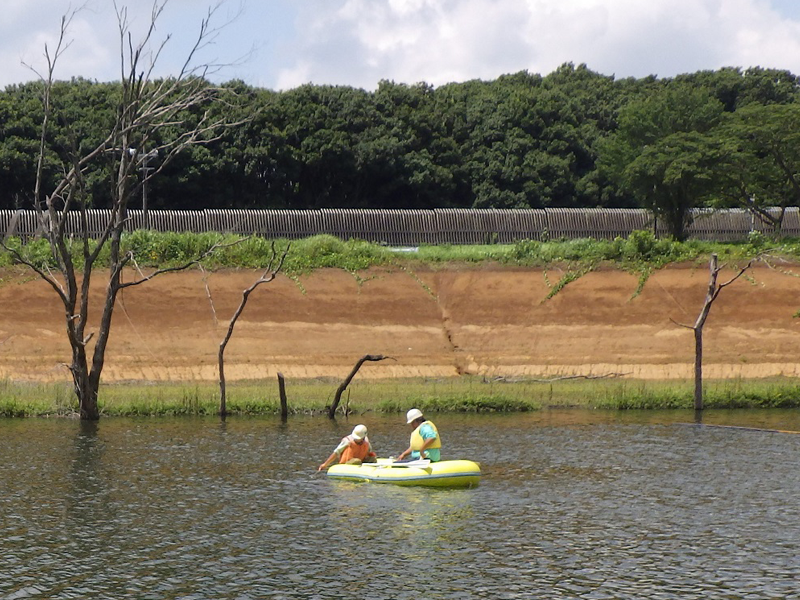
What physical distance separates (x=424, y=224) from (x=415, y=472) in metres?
40.5

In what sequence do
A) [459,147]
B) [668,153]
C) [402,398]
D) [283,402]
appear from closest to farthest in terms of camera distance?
[283,402], [402,398], [668,153], [459,147]

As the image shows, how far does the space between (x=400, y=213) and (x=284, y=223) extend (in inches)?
259

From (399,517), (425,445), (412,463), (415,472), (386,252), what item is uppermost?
(386,252)

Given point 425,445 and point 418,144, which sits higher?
point 418,144

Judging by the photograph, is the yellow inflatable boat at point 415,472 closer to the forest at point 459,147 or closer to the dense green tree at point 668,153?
the forest at point 459,147

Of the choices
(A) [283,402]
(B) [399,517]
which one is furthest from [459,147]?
(B) [399,517]

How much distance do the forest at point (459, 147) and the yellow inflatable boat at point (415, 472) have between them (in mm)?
38374

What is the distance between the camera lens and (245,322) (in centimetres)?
5006

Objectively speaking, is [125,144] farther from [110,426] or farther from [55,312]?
[55,312]

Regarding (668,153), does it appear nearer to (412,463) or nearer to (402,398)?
(402,398)

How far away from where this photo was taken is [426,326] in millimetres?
51250

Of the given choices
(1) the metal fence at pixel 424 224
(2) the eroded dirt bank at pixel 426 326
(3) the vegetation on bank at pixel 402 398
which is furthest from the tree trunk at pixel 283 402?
(1) the metal fence at pixel 424 224

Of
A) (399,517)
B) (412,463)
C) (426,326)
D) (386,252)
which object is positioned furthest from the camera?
(386,252)

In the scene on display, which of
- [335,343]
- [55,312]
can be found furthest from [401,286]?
[55,312]
